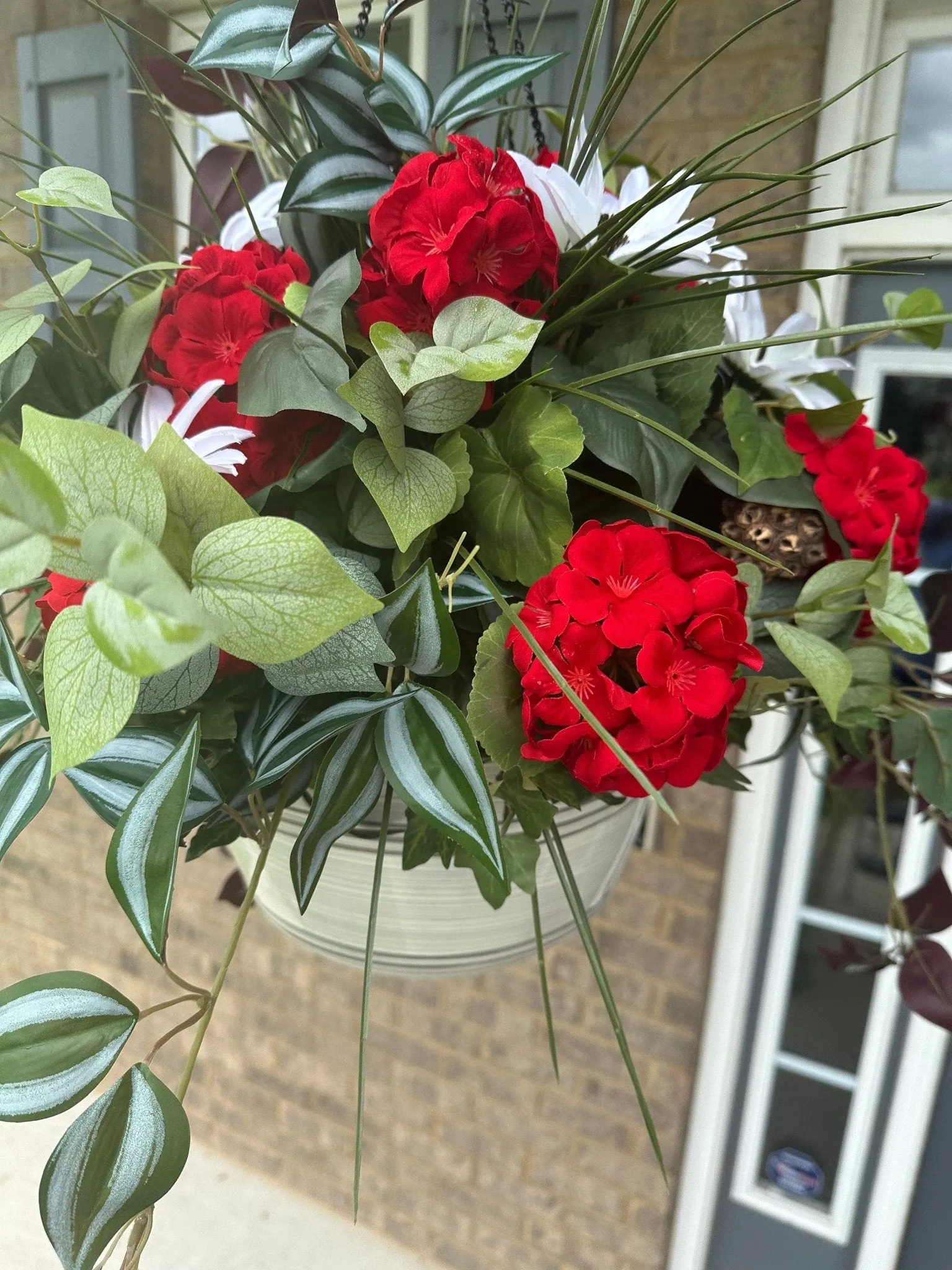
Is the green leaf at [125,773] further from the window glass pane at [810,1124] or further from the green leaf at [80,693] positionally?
the window glass pane at [810,1124]

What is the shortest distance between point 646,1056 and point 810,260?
1.12 m

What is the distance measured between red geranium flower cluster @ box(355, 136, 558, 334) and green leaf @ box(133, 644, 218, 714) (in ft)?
0.56

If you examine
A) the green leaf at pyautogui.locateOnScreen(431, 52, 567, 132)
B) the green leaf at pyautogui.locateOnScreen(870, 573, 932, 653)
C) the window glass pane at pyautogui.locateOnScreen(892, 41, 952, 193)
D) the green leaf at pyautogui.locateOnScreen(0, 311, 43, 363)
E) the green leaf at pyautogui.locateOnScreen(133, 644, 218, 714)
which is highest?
the window glass pane at pyautogui.locateOnScreen(892, 41, 952, 193)

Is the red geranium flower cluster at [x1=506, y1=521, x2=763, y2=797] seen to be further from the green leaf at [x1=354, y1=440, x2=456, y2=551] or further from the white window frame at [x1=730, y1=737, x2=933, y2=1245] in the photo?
the white window frame at [x1=730, y1=737, x2=933, y2=1245]

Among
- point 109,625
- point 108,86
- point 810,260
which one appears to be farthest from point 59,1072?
point 108,86

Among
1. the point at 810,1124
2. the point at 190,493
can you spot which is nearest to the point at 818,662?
the point at 190,493

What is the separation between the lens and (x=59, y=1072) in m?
0.26

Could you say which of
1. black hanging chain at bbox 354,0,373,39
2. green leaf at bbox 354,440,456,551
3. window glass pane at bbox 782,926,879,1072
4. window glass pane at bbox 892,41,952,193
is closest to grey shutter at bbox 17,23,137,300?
black hanging chain at bbox 354,0,373,39

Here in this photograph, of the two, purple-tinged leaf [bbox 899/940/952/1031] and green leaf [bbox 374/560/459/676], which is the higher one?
green leaf [bbox 374/560/459/676]

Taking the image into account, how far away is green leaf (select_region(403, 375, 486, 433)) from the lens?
33cm

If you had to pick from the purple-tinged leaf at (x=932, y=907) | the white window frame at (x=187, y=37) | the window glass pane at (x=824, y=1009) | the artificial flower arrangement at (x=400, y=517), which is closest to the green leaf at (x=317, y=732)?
the artificial flower arrangement at (x=400, y=517)

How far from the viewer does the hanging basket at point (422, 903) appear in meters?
0.44

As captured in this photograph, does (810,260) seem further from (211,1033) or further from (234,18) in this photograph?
(211,1033)

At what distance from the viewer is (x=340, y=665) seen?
0.92 ft
